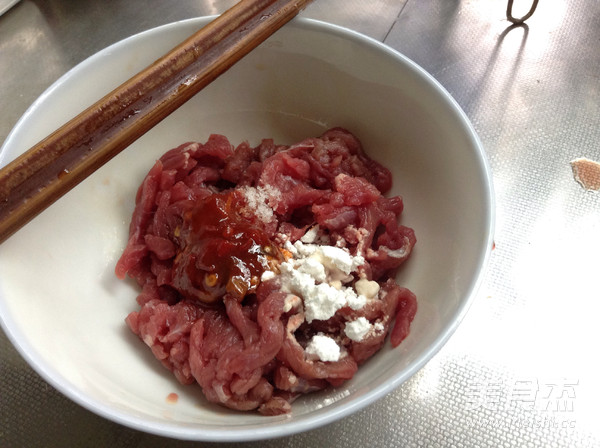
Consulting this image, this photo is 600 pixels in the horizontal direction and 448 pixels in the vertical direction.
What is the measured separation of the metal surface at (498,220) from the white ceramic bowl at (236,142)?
0.37m

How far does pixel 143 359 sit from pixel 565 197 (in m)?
1.91

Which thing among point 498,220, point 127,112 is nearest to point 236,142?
point 127,112

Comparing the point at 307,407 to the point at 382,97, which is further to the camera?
A: the point at 382,97

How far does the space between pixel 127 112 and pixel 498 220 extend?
5.18 ft

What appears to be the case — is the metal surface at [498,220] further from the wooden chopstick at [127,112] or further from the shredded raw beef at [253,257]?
the wooden chopstick at [127,112]

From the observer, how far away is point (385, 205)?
1763mm

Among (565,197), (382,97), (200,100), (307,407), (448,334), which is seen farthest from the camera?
(565,197)

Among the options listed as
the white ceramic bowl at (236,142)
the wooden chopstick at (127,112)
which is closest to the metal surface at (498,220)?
the white ceramic bowl at (236,142)

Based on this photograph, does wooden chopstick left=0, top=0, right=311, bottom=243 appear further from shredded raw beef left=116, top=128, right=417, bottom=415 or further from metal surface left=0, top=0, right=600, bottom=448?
metal surface left=0, top=0, right=600, bottom=448

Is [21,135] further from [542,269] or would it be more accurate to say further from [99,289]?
[542,269]

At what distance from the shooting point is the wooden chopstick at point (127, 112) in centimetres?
134

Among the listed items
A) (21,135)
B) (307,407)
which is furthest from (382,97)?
(21,135)

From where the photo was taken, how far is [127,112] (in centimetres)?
150

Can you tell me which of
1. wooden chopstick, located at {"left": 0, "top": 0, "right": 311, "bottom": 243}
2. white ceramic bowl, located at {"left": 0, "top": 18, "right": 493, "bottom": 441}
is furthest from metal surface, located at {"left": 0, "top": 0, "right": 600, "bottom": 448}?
wooden chopstick, located at {"left": 0, "top": 0, "right": 311, "bottom": 243}
